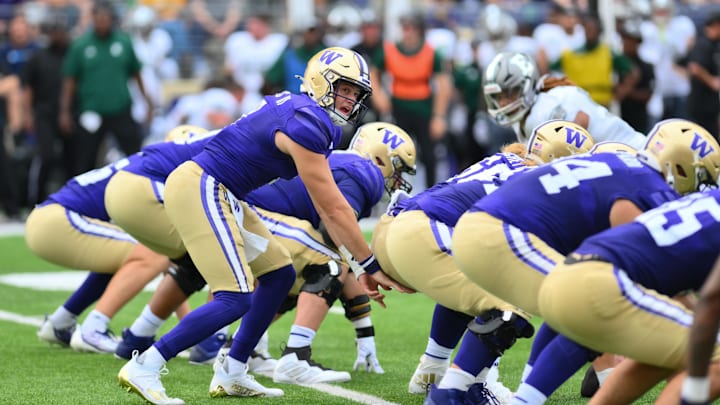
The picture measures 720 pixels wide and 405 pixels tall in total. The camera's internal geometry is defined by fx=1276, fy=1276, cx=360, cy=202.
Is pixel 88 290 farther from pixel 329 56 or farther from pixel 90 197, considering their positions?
pixel 329 56

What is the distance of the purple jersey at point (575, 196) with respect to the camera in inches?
181

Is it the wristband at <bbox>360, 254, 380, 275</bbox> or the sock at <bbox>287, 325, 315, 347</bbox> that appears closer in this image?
the wristband at <bbox>360, 254, 380, 275</bbox>

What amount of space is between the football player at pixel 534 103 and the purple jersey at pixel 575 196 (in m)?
2.69

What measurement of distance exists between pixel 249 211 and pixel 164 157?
4.01ft

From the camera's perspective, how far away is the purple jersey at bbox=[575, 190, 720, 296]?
4215mm

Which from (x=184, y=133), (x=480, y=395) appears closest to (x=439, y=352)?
(x=480, y=395)

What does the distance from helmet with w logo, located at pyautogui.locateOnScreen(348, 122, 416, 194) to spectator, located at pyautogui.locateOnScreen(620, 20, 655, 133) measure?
725cm

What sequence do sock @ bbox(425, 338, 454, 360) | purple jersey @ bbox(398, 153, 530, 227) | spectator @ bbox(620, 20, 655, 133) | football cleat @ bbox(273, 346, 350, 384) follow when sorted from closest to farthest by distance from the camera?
purple jersey @ bbox(398, 153, 530, 227), sock @ bbox(425, 338, 454, 360), football cleat @ bbox(273, 346, 350, 384), spectator @ bbox(620, 20, 655, 133)

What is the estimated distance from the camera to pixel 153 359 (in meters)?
5.46

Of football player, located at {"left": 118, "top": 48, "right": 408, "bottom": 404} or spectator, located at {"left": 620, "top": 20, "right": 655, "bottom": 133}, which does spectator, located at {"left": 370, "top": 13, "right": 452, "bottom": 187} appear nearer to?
spectator, located at {"left": 620, "top": 20, "right": 655, "bottom": 133}

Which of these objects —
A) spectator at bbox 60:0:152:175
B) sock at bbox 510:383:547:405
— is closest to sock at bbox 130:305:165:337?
sock at bbox 510:383:547:405

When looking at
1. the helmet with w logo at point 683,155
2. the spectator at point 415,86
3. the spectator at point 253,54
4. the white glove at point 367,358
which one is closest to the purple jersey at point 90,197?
the white glove at point 367,358

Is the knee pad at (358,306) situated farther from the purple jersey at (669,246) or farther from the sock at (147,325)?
the purple jersey at (669,246)

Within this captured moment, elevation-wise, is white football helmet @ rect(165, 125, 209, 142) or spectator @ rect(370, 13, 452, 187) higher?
white football helmet @ rect(165, 125, 209, 142)
